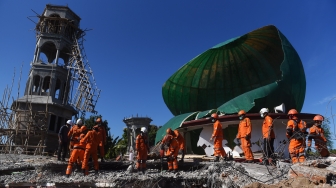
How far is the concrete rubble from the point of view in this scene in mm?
4703

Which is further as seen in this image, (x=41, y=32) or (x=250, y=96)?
(x=41, y=32)

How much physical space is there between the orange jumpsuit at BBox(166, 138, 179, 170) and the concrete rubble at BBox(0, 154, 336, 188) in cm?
37

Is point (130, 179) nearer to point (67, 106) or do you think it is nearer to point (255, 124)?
point (255, 124)

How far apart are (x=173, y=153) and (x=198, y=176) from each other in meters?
1.57

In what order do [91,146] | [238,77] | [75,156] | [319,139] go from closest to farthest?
[319,139], [75,156], [91,146], [238,77]

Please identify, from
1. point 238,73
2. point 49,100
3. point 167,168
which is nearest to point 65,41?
point 49,100

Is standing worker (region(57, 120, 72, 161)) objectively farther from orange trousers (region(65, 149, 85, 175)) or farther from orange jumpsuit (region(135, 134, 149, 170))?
orange jumpsuit (region(135, 134, 149, 170))

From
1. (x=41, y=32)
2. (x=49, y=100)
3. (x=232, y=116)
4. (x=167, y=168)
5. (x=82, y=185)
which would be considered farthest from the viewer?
(x=41, y=32)

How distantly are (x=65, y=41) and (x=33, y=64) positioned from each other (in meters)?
4.05

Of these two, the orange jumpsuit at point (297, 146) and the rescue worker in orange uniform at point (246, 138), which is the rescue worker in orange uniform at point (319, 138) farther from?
the rescue worker in orange uniform at point (246, 138)

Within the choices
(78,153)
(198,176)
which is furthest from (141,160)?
(198,176)

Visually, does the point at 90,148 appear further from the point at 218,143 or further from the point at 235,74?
the point at 235,74

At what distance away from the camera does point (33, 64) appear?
2742 centimetres

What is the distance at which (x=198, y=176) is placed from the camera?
6.66 m
